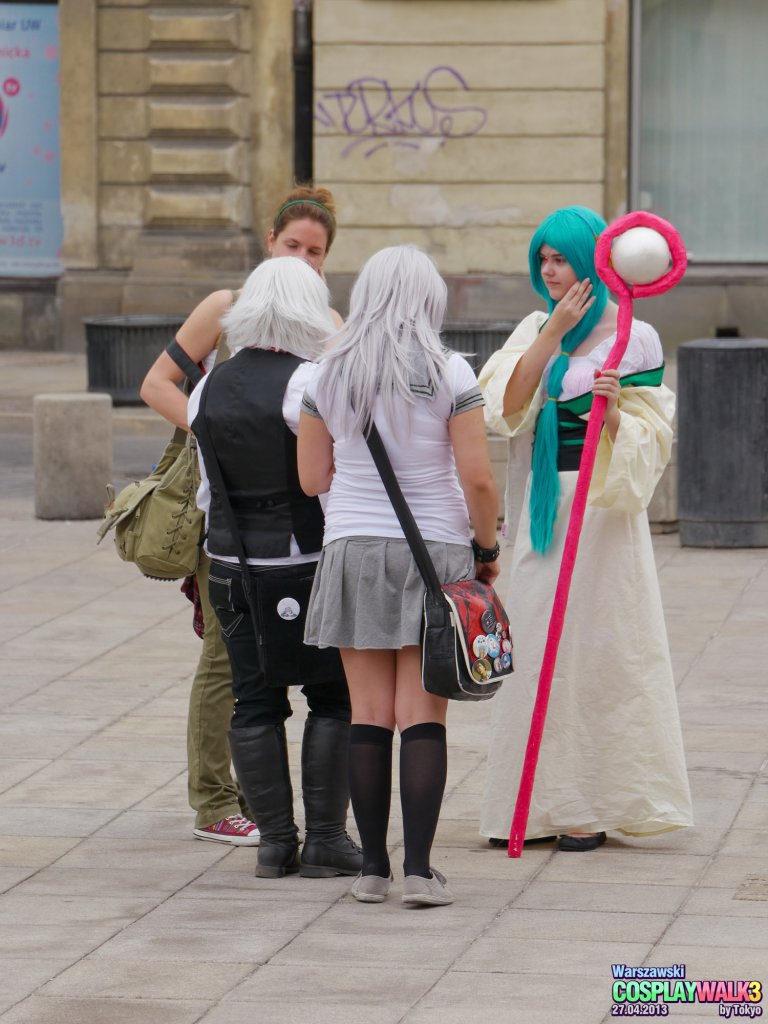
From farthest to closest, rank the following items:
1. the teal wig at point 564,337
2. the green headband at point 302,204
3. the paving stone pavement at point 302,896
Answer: the green headband at point 302,204
the teal wig at point 564,337
the paving stone pavement at point 302,896

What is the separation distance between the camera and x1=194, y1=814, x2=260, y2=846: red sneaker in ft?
17.9

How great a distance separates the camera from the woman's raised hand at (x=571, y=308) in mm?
5133

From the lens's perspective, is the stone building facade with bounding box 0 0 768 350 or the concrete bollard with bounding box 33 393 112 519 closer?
the concrete bollard with bounding box 33 393 112 519

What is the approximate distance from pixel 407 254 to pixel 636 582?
3.92 ft

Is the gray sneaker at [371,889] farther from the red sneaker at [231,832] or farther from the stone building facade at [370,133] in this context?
the stone building facade at [370,133]

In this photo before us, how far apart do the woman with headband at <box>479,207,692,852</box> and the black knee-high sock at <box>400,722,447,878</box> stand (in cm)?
60

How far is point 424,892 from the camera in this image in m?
4.77

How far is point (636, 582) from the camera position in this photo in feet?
17.6

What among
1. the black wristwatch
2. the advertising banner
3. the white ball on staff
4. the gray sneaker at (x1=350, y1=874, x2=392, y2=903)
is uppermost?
the advertising banner

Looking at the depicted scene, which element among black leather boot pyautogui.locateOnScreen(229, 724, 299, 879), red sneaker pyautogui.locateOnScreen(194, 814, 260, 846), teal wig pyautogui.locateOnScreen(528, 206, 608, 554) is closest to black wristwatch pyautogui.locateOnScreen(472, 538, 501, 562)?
teal wig pyautogui.locateOnScreen(528, 206, 608, 554)

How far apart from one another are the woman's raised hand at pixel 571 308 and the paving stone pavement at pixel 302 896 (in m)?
1.40

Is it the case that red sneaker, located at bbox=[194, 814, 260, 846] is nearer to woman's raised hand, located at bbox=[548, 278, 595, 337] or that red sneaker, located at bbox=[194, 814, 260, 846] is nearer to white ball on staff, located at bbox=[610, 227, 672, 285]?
woman's raised hand, located at bbox=[548, 278, 595, 337]

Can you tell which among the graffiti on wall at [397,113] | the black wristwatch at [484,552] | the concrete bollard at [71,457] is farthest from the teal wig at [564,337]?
the graffiti on wall at [397,113]

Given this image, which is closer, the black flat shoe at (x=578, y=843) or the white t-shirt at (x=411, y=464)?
the white t-shirt at (x=411, y=464)
